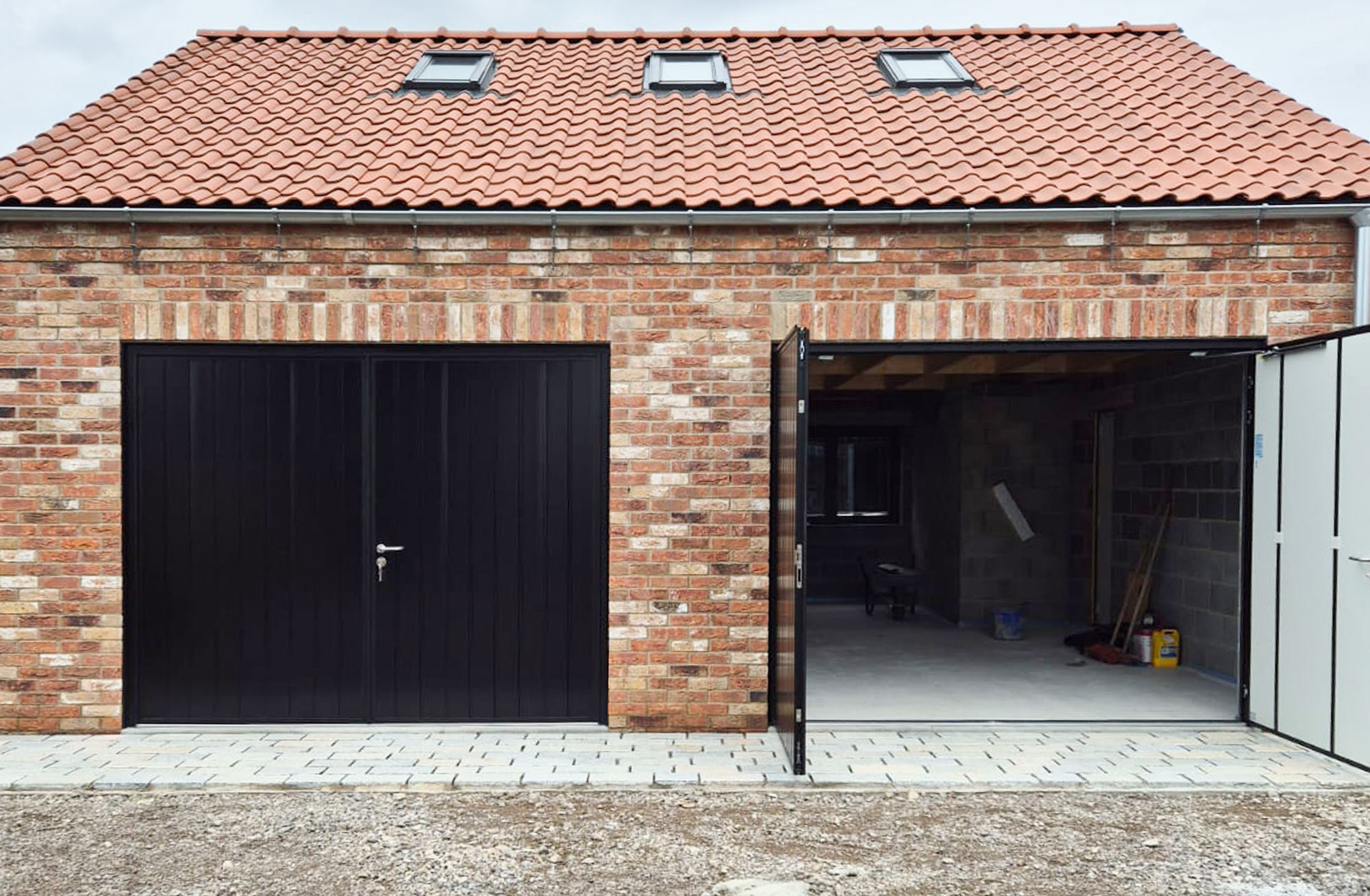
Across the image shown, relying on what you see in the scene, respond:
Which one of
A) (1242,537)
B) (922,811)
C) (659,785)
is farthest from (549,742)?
(1242,537)

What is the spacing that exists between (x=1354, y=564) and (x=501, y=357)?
4.99m

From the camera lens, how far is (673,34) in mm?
8898

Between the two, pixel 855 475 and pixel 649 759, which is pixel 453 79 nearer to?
pixel 649 759

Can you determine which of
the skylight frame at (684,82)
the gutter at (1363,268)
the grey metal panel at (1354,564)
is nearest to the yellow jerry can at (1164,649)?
the grey metal panel at (1354,564)

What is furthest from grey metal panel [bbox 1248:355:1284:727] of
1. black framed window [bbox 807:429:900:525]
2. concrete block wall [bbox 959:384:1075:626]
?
black framed window [bbox 807:429:900:525]

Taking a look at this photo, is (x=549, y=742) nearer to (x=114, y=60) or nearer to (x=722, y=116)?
(x=722, y=116)

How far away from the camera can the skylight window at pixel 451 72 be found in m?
7.67

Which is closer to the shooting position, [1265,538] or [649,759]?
[649,759]

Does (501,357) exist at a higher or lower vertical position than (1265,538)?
higher

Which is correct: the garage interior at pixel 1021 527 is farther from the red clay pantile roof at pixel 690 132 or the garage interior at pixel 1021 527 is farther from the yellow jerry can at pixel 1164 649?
the red clay pantile roof at pixel 690 132

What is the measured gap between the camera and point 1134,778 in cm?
495

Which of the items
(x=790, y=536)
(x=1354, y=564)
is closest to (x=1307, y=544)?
(x=1354, y=564)

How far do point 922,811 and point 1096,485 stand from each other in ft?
20.9

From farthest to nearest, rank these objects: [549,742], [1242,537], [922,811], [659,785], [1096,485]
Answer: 1. [1096,485]
2. [1242,537]
3. [549,742]
4. [659,785]
5. [922,811]
